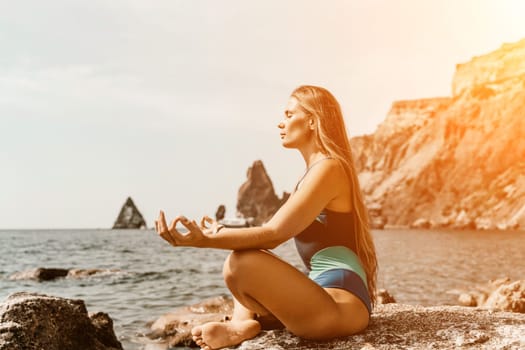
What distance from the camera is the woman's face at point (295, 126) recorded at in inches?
172

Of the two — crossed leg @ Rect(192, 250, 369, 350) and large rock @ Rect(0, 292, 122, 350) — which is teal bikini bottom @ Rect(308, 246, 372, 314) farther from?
large rock @ Rect(0, 292, 122, 350)

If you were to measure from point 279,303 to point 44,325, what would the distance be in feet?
10.2

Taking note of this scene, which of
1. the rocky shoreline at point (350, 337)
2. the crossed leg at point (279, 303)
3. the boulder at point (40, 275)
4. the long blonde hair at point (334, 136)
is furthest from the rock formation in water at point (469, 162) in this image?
the crossed leg at point (279, 303)

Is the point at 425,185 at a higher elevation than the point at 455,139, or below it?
below

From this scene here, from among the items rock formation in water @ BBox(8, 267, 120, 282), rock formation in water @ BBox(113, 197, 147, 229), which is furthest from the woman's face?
rock formation in water @ BBox(113, 197, 147, 229)

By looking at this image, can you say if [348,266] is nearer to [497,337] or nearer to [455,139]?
[497,337]

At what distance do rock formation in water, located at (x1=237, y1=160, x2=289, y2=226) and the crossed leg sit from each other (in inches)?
5346

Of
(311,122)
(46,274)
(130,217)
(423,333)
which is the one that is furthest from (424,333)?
(130,217)

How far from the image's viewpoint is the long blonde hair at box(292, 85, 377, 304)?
4297 millimetres

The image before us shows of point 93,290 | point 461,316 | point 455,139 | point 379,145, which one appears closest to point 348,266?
point 461,316

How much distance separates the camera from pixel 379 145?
144 m

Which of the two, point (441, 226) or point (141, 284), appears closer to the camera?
point (141, 284)

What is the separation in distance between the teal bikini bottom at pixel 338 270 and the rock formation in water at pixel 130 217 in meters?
166

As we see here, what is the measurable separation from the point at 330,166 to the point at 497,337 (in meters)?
1.89
